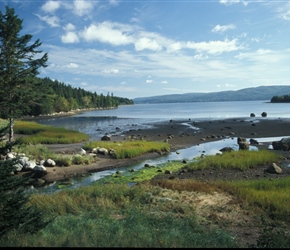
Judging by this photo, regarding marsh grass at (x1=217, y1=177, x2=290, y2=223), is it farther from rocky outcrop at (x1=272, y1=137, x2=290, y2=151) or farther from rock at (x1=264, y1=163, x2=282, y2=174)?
rocky outcrop at (x1=272, y1=137, x2=290, y2=151)

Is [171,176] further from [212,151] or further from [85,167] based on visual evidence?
[212,151]

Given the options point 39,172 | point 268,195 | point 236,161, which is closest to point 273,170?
point 236,161

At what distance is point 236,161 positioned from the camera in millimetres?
23812

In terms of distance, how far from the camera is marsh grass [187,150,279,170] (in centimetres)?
2333

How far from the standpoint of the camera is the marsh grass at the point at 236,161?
2333cm

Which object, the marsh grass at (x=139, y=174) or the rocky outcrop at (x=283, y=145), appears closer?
the marsh grass at (x=139, y=174)

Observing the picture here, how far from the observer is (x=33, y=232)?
793cm

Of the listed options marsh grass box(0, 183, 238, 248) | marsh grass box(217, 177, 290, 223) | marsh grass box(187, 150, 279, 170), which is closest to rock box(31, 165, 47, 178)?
marsh grass box(0, 183, 238, 248)

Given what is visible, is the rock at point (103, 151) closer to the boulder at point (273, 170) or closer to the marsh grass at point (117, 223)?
the marsh grass at point (117, 223)

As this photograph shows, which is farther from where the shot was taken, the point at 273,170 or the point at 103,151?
the point at 103,151

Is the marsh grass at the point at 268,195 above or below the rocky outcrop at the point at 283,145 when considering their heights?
above

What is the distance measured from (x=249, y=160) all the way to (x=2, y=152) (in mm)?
20191

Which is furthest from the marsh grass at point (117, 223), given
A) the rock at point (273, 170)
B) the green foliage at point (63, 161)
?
the green foliage at point (63, 161)

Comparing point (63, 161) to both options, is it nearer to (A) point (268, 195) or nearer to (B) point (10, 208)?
(A) point (268, 195)
